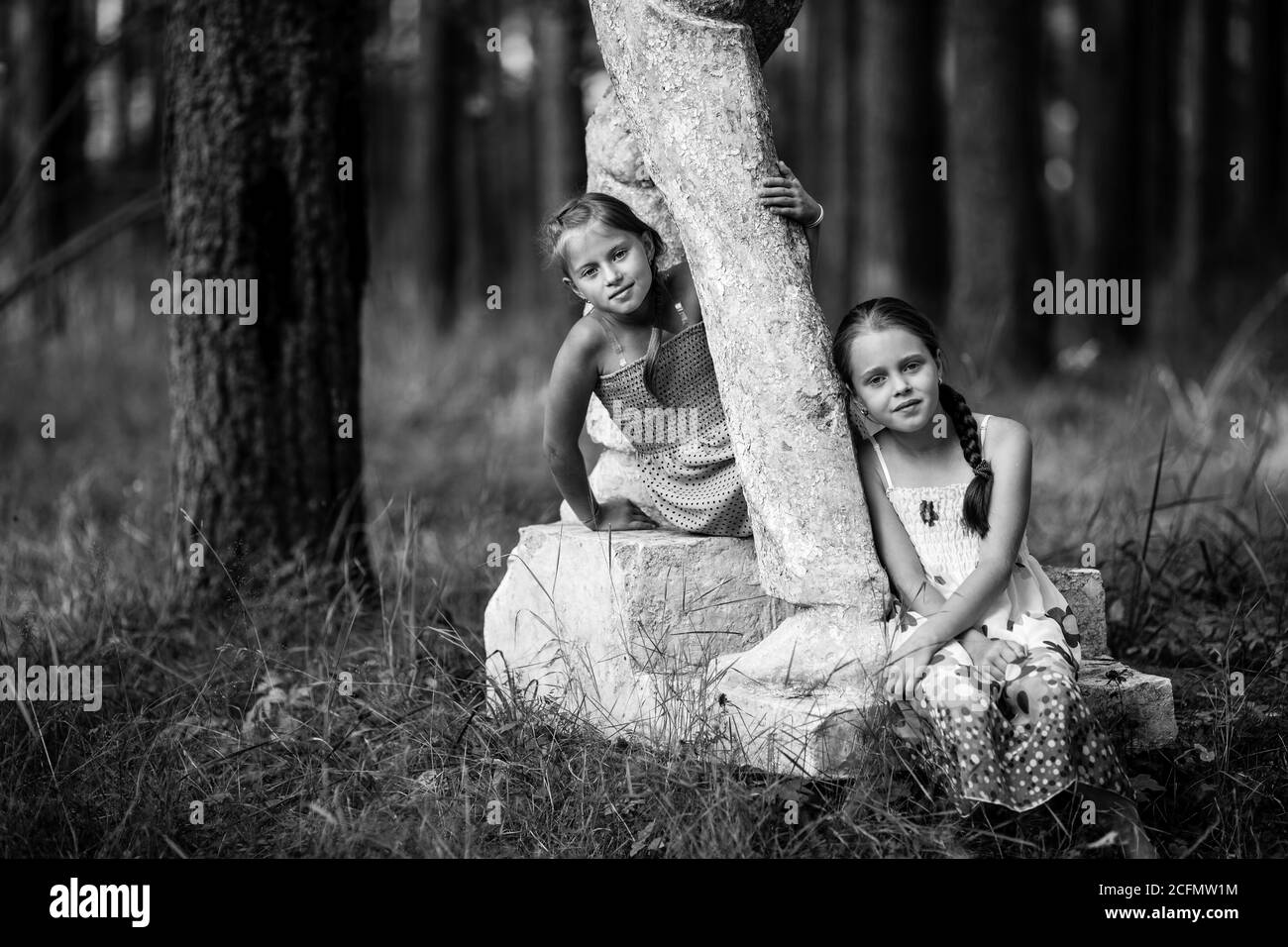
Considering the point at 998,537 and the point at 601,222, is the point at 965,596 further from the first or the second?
the point at 601,222

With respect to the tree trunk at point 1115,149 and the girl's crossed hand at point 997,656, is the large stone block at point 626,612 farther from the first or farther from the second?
the tree trunk at point 1115,149

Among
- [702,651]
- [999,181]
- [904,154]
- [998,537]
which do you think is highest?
[904,154]

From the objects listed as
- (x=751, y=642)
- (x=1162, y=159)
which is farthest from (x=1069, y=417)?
(x=1162, y=159)

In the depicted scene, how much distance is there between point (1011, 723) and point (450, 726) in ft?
4.55

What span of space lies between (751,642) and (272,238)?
2.16 m

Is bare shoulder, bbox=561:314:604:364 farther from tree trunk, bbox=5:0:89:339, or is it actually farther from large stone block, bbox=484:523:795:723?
tree trunk, bbox=5:0:89:339

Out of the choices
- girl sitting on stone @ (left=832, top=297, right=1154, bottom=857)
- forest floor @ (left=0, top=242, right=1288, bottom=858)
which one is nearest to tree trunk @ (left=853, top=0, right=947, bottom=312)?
forest floor @ (left=0, top=242, right=1288, bottom=858)

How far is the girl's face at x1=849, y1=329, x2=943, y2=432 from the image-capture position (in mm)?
2895

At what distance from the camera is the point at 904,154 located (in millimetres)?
9523

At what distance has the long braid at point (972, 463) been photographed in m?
2.90

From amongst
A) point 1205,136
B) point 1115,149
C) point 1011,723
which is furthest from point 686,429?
point 1205,136

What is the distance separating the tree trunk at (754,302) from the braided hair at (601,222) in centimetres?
15

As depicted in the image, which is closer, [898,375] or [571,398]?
[898,375]

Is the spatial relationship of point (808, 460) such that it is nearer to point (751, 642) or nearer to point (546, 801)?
point (751, 642)
